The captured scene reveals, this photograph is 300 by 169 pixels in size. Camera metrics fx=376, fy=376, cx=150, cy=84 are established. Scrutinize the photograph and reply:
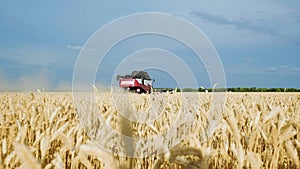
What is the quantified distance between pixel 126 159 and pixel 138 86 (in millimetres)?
27812

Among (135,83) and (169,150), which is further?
(135,83)

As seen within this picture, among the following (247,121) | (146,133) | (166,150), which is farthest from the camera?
(247,121)

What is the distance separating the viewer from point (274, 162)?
228 centimetres

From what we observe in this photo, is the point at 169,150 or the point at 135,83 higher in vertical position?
the point at 135,83

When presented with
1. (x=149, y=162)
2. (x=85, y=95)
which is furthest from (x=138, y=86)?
(x=149, y=162)

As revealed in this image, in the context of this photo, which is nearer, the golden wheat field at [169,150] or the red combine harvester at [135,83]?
the golden wheat field at [169,150]

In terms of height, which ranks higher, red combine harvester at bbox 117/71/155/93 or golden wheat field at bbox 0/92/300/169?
red combine harvester at bbox 117/71/155/93

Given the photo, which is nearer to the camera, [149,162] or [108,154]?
[108,154]

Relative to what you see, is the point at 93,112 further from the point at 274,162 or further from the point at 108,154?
the point at 108,154

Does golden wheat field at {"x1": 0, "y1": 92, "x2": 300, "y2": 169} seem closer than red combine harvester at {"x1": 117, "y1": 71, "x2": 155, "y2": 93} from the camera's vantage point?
Yes

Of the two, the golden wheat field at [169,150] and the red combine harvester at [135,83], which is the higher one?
the red combine harvester at [135,83]

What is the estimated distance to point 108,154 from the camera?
3.27 ft

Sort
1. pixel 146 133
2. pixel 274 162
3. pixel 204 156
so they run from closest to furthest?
pixel 204 156 → pixel 274 162 → pixel 146 133

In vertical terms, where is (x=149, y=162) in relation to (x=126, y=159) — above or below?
below
